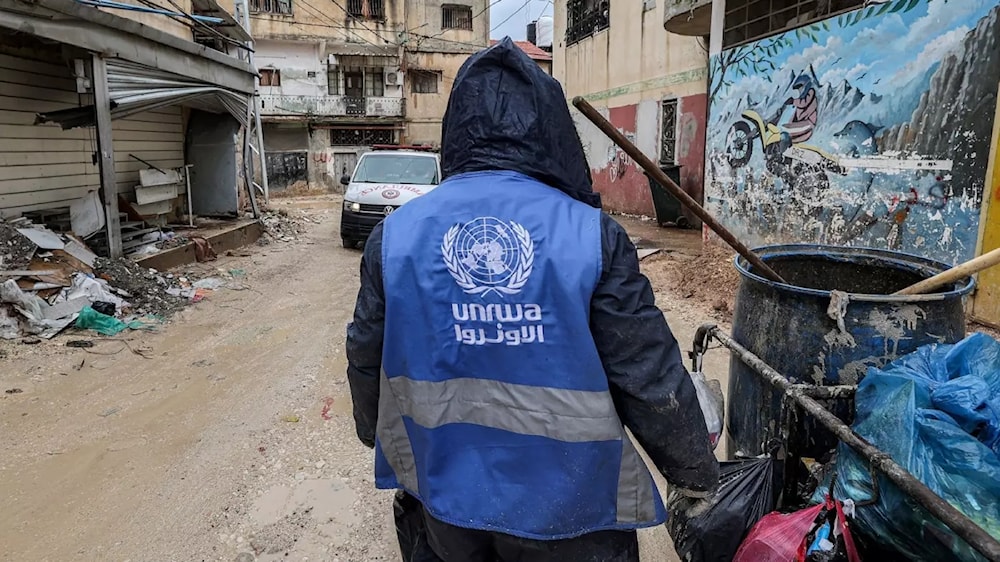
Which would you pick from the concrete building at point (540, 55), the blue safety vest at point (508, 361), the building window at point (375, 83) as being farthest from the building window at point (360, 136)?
the blue safety vest at point (508, 361)

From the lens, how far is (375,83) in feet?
105

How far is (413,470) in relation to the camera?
5.12 ft

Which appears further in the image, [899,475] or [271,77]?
[271,77]

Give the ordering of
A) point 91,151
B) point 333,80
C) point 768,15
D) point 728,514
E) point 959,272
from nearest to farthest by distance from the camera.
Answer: point 728,514
point 959,272
point 768,15
point 91,151
point 333,80

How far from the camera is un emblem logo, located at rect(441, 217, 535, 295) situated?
1.36 meters

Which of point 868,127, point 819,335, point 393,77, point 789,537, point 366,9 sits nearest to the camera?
point 789,537

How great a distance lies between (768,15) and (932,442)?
8.25 m

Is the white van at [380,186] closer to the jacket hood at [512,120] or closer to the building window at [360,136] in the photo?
the jacket hood at [512,120]

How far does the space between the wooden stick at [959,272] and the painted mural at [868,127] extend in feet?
14.3

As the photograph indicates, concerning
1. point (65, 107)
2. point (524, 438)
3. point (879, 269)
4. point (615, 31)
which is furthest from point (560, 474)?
point (615, 31)

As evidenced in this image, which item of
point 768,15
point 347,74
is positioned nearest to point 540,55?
point 347,74

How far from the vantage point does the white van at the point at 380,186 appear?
1032cm

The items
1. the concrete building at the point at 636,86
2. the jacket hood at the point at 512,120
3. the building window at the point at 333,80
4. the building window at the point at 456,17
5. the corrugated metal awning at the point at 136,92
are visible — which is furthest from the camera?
the building window at the point at 456,17

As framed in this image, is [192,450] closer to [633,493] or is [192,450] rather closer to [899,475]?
[633,493]
